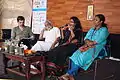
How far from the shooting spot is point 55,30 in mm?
4816

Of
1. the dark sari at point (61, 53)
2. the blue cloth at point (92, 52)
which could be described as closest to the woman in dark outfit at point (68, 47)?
the dark sari at point (61, 53)

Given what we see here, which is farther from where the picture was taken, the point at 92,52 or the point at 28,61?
the point at 92,52

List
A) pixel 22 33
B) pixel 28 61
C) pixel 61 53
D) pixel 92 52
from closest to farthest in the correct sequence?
1. pixel 28 61
2. pixel 92 52
3. pixel 61 53
4. pixel 22 33

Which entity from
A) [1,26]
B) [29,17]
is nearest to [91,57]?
[29,17]

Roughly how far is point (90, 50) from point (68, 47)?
601 millimetres

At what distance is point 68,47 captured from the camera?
4.39 m

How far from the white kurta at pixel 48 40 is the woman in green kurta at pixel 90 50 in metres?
0.90

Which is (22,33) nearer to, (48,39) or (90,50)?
(48,39)

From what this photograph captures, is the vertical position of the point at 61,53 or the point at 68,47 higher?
the point at 68,47

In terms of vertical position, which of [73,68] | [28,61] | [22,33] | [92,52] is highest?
[22,33]

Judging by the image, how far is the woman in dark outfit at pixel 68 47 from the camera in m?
4.28

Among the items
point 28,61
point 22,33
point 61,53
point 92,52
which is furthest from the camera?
point 22,33

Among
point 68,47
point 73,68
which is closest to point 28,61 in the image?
point 73,68

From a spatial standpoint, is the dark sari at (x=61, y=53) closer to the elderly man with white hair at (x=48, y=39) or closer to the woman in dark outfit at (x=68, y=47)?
the woman in dark outfit at (x=68, y=47)
